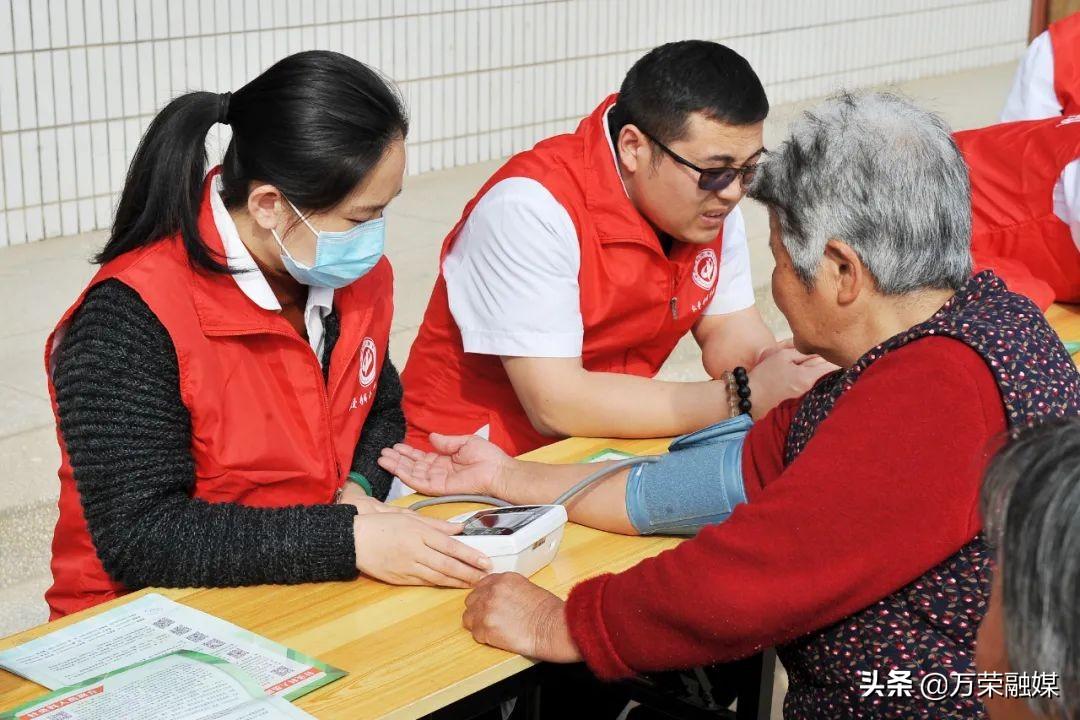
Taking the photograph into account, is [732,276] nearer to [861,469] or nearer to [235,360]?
[235,360]

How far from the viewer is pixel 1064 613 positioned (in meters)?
1.20

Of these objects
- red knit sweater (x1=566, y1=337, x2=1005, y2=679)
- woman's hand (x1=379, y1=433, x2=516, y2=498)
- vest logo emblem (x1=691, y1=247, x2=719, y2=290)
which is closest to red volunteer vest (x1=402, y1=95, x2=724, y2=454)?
vest logo emblem (x1=691, y1=247, x2=719, y2=290)

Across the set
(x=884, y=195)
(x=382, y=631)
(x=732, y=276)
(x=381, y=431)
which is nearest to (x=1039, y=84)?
(x=732, y=276)

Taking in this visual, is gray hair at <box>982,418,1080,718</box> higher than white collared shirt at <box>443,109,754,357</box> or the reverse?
higher

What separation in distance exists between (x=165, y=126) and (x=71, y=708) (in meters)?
0.99

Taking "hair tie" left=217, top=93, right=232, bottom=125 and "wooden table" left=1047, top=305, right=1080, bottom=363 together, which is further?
"wooden table" left=1047, top=305, right=1080, bottom=363

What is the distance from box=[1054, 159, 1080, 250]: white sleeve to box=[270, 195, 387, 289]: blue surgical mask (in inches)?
73.3

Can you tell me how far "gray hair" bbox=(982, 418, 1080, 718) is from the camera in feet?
3.93

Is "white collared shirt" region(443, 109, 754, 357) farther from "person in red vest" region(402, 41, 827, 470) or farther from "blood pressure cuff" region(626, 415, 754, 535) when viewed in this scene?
"blood pressure cuff" region(626, 415, 754, 535)

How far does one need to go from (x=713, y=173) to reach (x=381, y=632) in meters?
1.30

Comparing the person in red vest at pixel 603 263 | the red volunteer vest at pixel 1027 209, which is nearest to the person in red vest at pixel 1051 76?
the red volunteer vest at pixel 1027 209

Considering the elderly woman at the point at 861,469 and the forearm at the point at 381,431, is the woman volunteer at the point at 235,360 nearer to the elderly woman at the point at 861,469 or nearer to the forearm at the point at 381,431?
the forearm at the point at 381,431

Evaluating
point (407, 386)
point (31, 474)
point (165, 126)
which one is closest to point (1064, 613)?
point (165, 126)

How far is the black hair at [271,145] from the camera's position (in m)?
2.32
